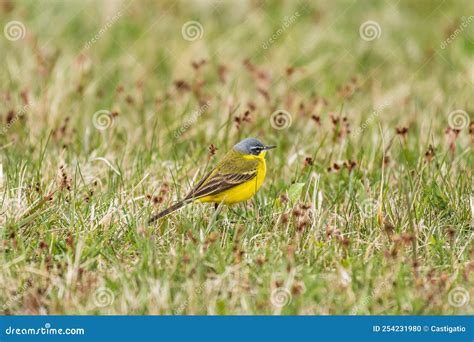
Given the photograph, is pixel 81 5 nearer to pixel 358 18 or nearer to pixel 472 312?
pixel 358 18

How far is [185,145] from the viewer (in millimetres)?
8617

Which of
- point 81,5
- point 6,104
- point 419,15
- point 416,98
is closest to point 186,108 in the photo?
point 6,104

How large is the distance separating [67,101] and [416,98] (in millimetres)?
3927
